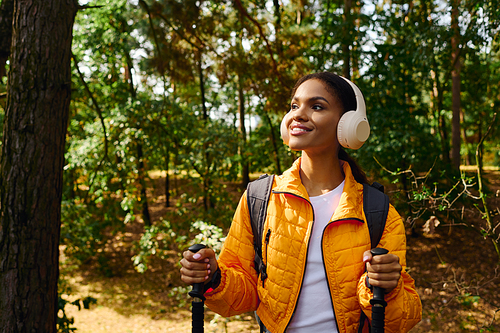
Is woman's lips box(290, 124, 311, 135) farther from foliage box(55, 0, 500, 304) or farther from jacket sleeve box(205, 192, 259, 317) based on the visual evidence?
foliage box(55, 0, 500, 304)

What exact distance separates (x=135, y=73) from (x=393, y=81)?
281 inches

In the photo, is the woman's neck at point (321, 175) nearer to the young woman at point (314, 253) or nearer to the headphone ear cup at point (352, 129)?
the young woman at point (314, 253)

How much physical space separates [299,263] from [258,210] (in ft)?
1.08

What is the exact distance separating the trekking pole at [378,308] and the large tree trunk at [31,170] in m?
2.51

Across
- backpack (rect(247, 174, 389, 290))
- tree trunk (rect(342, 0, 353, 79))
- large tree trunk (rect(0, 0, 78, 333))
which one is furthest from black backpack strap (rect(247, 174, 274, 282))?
tree trunk (rect(342, 0, 353, 79))

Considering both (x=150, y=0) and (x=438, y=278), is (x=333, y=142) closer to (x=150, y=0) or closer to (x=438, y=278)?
(x=150, y=0)

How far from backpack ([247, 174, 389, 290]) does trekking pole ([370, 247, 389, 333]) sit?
0.22 m

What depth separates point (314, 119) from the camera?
1648 millimetres

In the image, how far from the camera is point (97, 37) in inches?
347

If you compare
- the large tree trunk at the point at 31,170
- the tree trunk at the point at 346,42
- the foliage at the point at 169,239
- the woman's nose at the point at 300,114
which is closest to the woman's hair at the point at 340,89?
the woman's nose at the point at 300,114

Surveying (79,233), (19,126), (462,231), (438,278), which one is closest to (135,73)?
(79,233)

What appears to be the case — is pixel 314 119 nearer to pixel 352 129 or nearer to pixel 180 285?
pixel 352 129

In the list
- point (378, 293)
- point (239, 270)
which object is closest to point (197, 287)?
point (239, 270)

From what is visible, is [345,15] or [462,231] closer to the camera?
[345,15]
